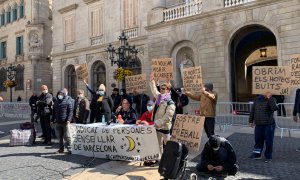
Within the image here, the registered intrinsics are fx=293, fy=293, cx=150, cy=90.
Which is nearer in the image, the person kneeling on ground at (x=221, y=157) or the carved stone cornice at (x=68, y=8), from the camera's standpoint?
the person kneeling on ground at (x=221, y=157)

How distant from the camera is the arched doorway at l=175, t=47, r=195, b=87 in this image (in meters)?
17.8

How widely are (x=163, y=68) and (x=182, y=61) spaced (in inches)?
333

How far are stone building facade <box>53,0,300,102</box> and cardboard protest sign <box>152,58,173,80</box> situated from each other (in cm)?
690

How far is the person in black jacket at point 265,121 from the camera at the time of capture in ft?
23.2

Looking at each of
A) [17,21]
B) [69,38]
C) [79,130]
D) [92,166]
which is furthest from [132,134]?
[17,21]

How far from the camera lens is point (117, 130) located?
7145mm

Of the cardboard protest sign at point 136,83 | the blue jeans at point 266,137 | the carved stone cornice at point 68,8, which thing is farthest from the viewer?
the carved stone cornice at point 68,8

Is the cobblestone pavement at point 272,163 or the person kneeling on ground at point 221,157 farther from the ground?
the person kneeling on ground at point 221,157

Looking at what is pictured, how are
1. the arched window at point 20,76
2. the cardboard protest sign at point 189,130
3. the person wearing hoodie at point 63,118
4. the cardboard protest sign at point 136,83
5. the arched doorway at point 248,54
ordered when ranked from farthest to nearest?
1. the arched window at point 20,76
2. the arched doorway at point 248,54
3. the cardboard protest sign at point 136,83
4. the person wearing hoodie at point 63,118
5. the cardboard protest sign at point 189,130

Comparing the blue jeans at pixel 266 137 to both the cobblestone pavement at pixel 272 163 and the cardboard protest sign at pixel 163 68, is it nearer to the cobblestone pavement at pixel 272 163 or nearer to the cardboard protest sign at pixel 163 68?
the cobblestone pavement at pixel 272 163

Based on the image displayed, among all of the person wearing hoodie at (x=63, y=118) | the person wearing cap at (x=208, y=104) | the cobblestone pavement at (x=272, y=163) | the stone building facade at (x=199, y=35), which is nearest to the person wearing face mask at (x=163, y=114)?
the cobblestone pavement at (x=272, y=163)

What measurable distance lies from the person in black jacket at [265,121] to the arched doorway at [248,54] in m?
9.32

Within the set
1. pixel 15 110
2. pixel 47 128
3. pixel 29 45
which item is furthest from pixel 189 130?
pixel 29 45

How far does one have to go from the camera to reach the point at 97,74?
82.1 ft
